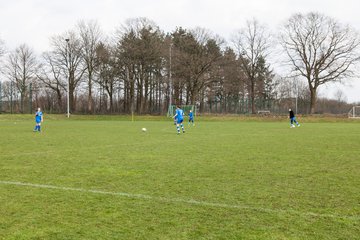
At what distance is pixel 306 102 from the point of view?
77125 millimetres

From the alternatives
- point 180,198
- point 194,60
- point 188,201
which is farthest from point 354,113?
point 188,201

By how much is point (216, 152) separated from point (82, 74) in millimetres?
60899

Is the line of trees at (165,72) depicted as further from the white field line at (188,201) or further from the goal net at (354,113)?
the white field line at (188,201)

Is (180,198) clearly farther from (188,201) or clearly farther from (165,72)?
(165,72)

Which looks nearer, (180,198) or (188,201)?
(188,201)

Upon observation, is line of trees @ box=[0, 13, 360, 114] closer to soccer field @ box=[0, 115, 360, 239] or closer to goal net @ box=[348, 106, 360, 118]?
goal net @ box=[348, 106, 360, 118]

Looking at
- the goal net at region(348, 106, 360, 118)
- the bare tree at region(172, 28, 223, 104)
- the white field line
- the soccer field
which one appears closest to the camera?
the soccer field

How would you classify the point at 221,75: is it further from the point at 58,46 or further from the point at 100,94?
the point at 58,46

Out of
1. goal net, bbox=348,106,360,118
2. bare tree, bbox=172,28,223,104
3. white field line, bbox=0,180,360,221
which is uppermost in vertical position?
bare tree, bbox=172,28,223,104

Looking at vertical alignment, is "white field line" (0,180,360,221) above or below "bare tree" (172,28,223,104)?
below

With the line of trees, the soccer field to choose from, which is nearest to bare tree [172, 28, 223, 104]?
the line of trees

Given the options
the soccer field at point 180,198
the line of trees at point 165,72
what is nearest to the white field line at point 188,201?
the soccer field at point 180,198

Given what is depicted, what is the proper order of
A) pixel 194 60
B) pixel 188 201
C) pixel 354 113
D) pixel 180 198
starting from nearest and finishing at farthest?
pixel 188 201 < pixel 180 198 < pixel 354 113 < pixel 194 60

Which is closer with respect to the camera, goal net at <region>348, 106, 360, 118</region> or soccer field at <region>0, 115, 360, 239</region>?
soccer field at <region>0, 115, 360, 239</region>
